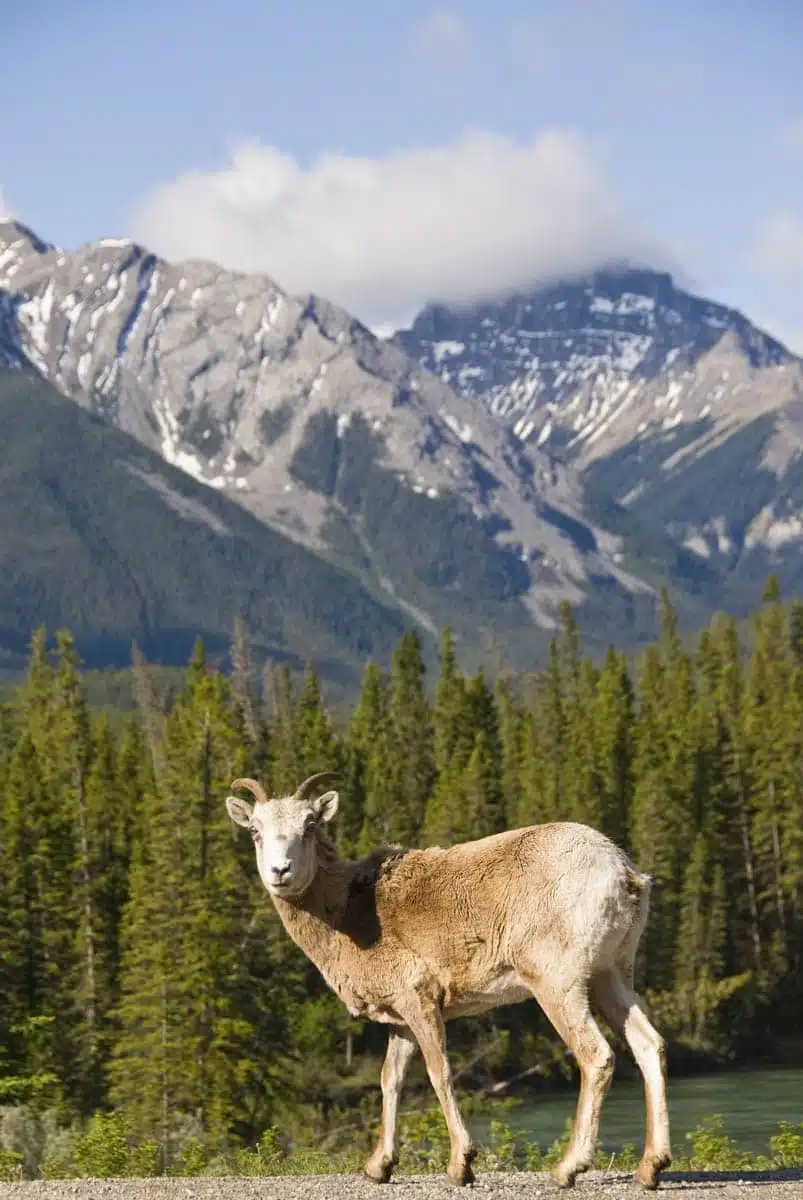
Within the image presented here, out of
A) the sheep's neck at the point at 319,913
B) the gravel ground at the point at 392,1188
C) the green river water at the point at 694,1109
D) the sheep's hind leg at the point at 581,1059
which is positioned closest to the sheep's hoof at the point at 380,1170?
the gravel ground at the point at 392,1188

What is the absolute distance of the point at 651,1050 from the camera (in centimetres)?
1562

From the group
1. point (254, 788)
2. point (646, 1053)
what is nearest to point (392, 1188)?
point (646, 1053)

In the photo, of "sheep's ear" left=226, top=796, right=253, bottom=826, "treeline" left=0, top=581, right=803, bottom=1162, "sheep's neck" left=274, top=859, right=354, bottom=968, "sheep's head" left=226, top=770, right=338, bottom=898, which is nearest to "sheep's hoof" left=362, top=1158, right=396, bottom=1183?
"sheep's neck" left=274, top=859, right=354, bottom=968

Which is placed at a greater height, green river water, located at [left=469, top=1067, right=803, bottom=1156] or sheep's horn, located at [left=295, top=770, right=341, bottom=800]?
sheep's horn, located at [left=295, top=770, right=341, bottom=800]

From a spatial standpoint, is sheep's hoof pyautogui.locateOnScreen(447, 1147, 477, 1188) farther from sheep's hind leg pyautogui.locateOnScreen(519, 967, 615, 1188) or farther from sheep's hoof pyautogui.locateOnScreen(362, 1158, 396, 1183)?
sheep's hind leg pyautogui.locateOnScreen(519, 967, 615, 1188)

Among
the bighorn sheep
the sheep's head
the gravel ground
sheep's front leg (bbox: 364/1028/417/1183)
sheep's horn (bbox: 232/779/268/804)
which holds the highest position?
sheep's horn (bbox: 232/779/268/804)

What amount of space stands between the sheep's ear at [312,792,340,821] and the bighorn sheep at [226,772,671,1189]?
2cm

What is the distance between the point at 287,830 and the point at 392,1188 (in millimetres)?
3254

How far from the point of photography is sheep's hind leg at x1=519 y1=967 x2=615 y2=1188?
15195 mm

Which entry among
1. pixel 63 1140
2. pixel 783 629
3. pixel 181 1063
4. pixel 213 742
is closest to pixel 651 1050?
pixel 63 1140

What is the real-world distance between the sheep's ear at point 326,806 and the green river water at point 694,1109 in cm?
2012

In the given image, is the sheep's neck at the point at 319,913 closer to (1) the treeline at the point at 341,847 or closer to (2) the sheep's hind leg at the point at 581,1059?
(2) the sheep's hind leg at the point at 581,1059

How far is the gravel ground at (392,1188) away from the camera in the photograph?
14656 millimetres

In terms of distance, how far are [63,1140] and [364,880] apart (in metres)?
8.54
